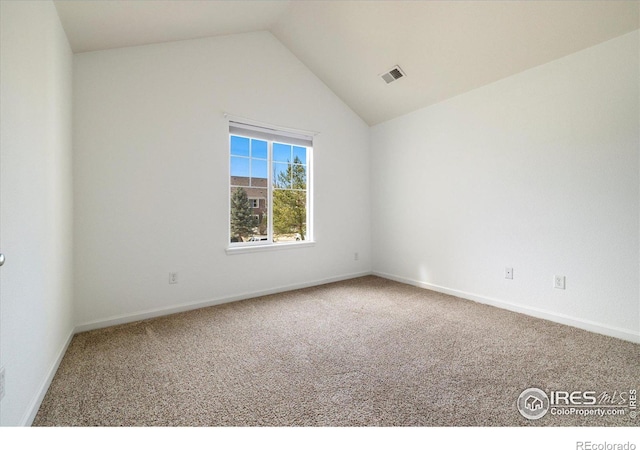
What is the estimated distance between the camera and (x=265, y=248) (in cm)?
350

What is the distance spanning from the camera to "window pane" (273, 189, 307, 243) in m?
3.76

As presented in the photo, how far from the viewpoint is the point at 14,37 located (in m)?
1.29

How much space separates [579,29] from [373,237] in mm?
3122

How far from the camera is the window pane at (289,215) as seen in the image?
3762 mm

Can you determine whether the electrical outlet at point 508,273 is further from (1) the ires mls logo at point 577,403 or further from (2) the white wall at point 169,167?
(2) the white wall at point 169,167

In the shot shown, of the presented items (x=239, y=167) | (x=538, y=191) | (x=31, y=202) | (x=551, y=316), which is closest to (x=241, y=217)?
(x=239, y=167)

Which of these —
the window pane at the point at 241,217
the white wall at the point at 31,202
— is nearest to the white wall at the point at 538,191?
the window pane at the point at 241,217

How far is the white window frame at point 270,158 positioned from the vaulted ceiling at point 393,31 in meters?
0.94

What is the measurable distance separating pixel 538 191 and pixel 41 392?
3.99 m

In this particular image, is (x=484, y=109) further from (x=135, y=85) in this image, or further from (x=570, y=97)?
(x=135, y=85)

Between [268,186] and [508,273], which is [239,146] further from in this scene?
[508,273]

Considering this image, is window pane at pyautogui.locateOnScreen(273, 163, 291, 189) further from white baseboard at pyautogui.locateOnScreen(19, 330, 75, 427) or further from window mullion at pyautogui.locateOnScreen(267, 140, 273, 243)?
white baseboard at pyautogui.locateOnScreen(19, 330, 75, 427)

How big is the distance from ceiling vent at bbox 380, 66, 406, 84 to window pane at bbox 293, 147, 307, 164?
1351mm

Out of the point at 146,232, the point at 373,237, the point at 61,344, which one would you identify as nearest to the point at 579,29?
the point at 373,237
